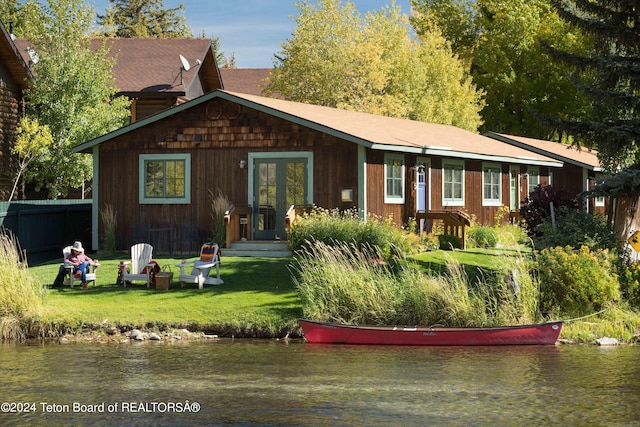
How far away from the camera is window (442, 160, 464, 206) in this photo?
103 feet

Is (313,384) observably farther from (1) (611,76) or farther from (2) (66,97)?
(2) (66,97)

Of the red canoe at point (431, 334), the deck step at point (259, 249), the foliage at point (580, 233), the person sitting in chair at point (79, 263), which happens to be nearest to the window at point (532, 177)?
the foliage at point (580, 233)

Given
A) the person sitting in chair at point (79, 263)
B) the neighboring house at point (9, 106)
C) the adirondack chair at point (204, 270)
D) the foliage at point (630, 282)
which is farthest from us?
the neighboring house at point (9, 106)

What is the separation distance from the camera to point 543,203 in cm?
2652

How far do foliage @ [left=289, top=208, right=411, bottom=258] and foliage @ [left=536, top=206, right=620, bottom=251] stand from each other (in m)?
3.47

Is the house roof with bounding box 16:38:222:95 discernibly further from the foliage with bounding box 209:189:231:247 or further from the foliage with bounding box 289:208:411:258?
the foliage with bounding box 289:208:411:258

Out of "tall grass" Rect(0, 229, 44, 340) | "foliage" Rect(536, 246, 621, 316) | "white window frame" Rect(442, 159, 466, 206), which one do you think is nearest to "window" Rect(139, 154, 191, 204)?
"white window frame" Rect(442, 159, 466, 206)

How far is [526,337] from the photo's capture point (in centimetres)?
1752

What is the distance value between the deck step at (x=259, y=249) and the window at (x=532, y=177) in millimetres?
14714

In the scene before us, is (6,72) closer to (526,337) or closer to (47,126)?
(47,126)

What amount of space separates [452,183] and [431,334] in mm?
14803

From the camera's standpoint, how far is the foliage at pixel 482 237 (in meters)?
30.0

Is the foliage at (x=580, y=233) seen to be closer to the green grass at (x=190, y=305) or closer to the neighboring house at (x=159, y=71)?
the green grass at (x=190, y=305)

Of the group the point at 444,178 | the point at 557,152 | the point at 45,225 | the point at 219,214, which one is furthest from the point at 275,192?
the point at 557,152
